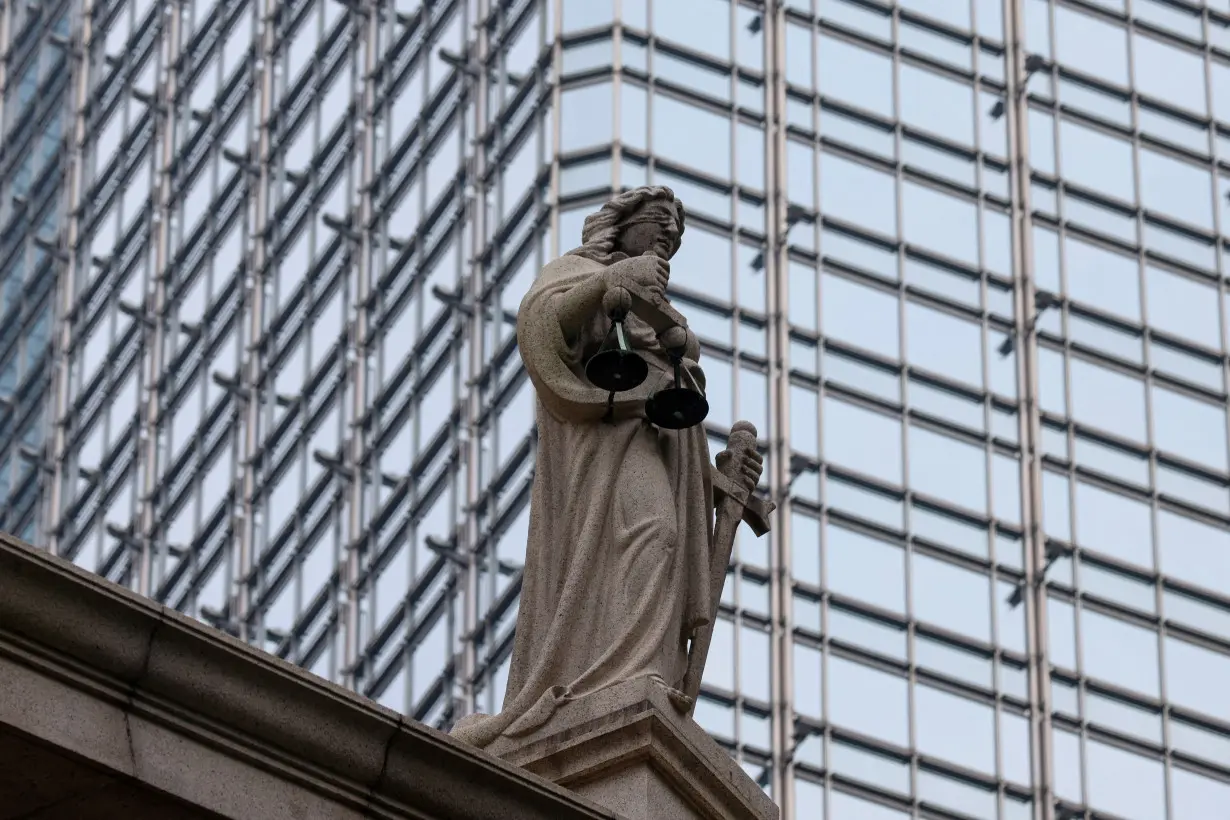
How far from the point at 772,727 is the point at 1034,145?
598 inches

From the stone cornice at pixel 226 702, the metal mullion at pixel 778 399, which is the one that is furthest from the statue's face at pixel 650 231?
the metal mullion at pixel 778 399

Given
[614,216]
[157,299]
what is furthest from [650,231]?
[157,299]

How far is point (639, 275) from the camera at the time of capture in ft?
71.7

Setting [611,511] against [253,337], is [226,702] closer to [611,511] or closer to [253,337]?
[611,511]

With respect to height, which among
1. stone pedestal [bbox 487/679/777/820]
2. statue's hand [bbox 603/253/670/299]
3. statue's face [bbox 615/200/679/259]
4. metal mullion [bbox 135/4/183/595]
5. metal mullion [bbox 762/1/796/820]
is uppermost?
metal mullion [bbox 135/4/183/595]

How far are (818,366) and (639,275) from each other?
1968 inches

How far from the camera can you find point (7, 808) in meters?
17.6

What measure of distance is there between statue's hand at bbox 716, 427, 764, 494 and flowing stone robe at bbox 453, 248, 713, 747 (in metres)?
0.34

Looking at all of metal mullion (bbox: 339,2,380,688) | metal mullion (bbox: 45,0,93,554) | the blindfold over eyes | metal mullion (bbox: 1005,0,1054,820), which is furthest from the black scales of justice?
metal mullion (bbox: 45,0,93,554)

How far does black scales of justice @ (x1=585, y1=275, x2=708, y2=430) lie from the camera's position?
21156 mm

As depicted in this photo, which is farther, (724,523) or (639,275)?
(724,523)

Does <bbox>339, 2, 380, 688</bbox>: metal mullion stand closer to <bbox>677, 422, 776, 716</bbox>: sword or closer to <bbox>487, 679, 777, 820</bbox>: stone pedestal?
<bbox>677, 422, 776, 716</bbox>: sword

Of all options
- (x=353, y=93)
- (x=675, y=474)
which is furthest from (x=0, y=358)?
(x=675, y=474)

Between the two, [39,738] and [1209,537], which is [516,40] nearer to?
[1209,537]
